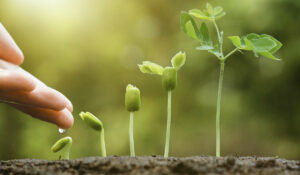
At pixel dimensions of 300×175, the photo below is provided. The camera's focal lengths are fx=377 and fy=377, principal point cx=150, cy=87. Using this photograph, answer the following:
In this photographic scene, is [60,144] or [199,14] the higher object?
[199,14]

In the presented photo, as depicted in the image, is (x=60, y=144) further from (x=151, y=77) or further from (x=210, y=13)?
(x=151, y=77)

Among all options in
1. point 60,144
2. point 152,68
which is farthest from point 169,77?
point 60,144

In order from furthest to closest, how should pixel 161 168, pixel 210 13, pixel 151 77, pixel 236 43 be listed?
pixel 151 77, pixel 210 13, pixel 236 43, pixel 161 168

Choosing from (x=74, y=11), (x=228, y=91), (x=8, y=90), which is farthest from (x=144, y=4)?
(x=8, y=90)

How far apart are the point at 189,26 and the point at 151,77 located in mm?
3776

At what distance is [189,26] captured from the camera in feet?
2.40

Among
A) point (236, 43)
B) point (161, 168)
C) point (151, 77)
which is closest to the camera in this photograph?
point (161, 168)

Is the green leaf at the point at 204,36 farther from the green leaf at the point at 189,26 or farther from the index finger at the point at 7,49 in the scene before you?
the index finger at the point at 7,49

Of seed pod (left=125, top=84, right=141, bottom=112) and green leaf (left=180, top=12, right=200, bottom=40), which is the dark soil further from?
green leaf (left=180, top=12, right=200, bottom=40)

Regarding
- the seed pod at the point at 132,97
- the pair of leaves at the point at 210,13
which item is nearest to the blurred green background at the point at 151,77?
the pair of leaves at the point at 210,13

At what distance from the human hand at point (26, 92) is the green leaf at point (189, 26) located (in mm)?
271

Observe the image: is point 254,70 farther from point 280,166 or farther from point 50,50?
point 280,166

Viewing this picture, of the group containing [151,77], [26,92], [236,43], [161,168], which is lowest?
[161,168]

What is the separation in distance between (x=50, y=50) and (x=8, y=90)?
13.7ft
